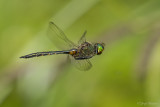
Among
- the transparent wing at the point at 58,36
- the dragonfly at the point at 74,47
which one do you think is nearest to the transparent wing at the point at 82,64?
the dragonfly at the point at 74,47

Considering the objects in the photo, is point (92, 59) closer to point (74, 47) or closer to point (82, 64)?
point (74, 47)

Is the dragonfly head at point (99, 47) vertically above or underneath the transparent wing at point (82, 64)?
above

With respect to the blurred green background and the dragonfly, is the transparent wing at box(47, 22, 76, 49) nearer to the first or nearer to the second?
the dragonfly

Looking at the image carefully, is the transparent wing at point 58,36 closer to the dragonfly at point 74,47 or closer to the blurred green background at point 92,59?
the dragonfly at point 74,47

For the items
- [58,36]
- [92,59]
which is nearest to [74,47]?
[58,36]

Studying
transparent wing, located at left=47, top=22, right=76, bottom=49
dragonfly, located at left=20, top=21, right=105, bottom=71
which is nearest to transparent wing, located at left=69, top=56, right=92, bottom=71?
dragonfly, located at left=20, top=21, right=105, bottom=71

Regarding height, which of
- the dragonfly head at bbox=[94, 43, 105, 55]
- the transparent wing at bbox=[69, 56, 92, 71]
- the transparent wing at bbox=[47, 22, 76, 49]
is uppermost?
the transparent wing at bbox=[47, 22, 76, 49]

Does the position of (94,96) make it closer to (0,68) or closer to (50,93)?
(50,93)
